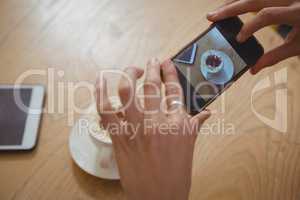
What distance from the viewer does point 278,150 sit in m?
0.61

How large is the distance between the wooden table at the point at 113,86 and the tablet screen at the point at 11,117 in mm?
25

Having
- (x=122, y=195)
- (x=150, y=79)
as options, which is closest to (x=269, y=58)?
(x=150, y=79)

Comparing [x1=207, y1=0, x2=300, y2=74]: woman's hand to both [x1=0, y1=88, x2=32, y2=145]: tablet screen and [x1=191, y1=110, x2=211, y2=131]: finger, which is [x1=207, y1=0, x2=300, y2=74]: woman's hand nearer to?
[x1=191, y1=110, x2=211, y2=131]: finger

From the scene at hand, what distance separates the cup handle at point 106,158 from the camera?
1.74 ft

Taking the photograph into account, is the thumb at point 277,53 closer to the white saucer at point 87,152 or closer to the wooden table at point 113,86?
the wooden table at point 113,86

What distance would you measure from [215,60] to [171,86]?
99mm

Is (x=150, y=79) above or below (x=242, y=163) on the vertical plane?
above

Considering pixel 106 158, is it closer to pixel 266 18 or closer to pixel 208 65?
pixel 208 65

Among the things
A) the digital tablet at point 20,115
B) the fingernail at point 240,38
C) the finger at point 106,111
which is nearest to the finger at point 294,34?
the fingernail at point 240,38

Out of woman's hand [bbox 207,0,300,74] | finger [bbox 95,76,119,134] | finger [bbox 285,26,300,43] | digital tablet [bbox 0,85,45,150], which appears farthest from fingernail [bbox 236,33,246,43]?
digital tablet [bbox 0,85,45,150]

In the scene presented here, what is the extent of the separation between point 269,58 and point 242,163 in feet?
0.64

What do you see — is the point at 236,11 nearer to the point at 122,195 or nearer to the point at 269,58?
the point at 269,58

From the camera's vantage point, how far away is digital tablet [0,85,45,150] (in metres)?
0.56

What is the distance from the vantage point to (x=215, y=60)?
21.8 inches
